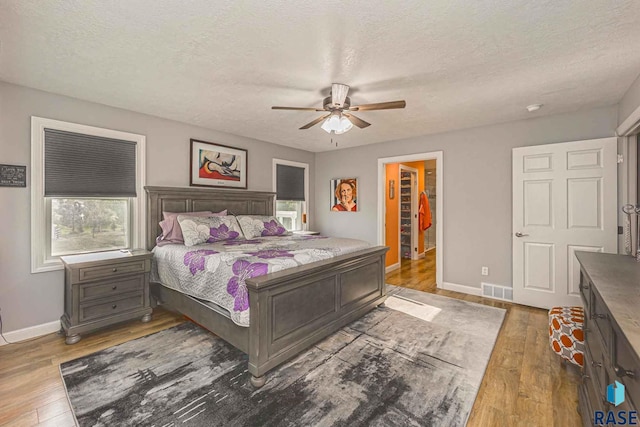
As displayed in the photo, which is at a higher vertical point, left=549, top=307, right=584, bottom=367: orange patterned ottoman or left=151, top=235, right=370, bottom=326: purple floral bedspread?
left=151, top=235, right=370, bottom=326: purple floral bedspread

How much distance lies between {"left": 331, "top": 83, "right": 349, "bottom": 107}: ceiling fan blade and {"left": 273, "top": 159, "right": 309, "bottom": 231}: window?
2.69m

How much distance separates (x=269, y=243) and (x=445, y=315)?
226cm

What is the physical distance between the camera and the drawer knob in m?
0.94

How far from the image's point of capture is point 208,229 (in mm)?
3377

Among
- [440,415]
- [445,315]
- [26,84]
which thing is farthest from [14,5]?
[445,315]

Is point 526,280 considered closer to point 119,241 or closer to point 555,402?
point 555,402

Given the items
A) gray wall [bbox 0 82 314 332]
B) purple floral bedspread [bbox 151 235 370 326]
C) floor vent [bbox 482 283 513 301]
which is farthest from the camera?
floor vent [bbox 482 283 513 301]

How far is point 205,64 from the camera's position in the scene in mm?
2293

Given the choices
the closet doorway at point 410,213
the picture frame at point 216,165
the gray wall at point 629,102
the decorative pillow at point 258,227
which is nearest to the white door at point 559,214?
the gray wall at point 629,102

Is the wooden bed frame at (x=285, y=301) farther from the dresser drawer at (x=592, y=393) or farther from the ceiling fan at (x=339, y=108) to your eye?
the dresser drawer at (x=592, y=393)

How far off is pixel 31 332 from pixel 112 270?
3.12ft

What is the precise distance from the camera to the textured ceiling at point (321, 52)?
5.42 ft

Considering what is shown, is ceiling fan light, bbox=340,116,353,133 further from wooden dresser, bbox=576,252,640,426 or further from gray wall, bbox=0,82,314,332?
gray wall, bbox=0,82,314,332

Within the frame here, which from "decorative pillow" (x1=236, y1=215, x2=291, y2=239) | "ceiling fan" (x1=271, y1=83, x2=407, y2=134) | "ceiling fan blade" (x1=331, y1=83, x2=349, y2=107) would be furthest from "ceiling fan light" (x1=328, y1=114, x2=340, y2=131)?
"decorative pillow" (x1=236, y1=215, x2=291, y2=239)
